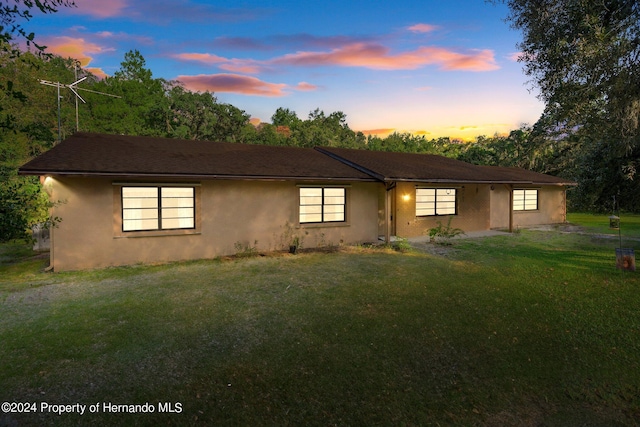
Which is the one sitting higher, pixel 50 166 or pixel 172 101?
pixel 172 101

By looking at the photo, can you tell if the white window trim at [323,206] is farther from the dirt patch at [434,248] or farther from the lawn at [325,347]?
the lawn at [325,347]

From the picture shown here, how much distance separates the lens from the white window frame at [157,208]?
32.5 ft

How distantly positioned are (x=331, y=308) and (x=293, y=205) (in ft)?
20.8

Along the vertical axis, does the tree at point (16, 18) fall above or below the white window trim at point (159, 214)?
above

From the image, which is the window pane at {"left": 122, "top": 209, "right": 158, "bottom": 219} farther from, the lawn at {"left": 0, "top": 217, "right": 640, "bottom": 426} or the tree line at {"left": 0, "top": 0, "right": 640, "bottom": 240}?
the tree line at {"left": 0, "top": 0, "right": 640, "bottom": 240}

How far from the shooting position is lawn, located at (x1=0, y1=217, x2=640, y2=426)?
11.5 ft

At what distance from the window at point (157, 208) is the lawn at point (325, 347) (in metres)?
1.77

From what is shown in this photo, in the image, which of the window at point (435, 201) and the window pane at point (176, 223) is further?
the window at point (435, 201)

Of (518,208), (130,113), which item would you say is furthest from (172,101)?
A: (518,208)

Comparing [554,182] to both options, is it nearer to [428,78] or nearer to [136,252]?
[428,78]

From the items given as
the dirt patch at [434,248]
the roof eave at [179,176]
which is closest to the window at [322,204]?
the roof eave at [179,176]

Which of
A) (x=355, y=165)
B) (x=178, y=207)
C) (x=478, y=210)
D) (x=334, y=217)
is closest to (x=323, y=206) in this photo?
(x=334, y=217)

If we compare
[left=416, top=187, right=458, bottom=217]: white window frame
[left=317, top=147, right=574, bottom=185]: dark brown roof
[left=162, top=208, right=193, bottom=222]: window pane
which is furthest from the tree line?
[left=416, top=187, right=458, bottom=217]: white window frame

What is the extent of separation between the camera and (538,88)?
8898 mm
